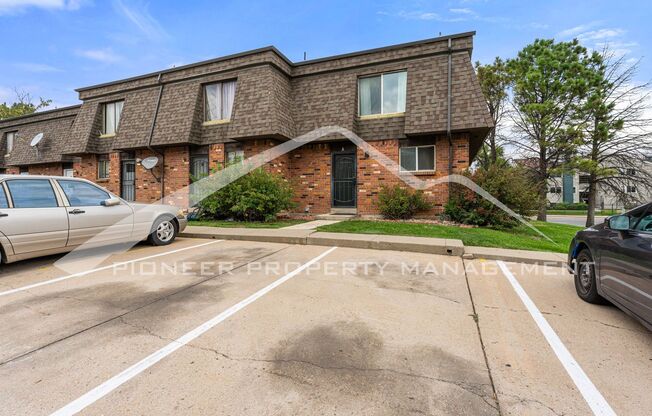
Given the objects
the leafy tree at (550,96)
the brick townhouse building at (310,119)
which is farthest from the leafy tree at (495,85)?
the brick townhouse building at (310,119)

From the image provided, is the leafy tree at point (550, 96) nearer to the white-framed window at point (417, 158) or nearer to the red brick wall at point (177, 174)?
the white-framed window at point (417, 158)

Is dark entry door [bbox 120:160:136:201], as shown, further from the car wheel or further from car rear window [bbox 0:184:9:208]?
the car wheel

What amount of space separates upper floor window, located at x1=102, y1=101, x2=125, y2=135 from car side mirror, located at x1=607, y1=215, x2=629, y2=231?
18.1 meters

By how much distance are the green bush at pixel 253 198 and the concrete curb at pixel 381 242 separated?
64.3 inches

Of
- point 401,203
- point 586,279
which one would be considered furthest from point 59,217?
point 401,203

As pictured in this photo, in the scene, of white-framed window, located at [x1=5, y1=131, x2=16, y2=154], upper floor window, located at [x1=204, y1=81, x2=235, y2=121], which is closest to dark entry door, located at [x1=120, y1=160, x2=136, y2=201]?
upper floor window, located at [x1=204, y1=81, x2=235, y2=121]

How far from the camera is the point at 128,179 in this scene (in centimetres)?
1470

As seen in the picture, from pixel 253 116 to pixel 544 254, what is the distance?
9.76 meters

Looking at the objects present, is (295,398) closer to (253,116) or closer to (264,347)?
(264,347)

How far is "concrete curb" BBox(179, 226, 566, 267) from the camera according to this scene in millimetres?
5902

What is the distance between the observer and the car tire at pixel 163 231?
701 cm

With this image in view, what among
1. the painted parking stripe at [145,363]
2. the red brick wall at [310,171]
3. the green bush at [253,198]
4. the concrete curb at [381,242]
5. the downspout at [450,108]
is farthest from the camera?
the red brick wall at [310,171]

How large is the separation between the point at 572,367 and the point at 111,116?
18.9 metres

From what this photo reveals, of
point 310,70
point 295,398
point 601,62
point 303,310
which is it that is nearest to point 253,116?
point 310,70
